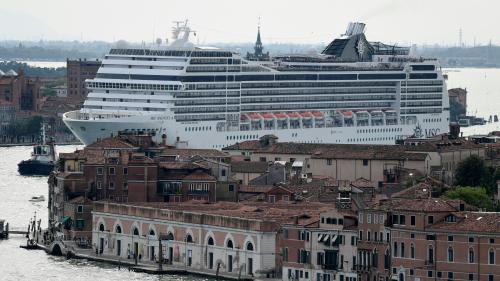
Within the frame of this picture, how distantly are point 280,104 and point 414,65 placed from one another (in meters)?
10.8

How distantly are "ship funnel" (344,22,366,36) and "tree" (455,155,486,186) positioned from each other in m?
36.6

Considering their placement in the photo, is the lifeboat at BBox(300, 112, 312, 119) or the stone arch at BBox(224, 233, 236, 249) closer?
the stone arch at BBox(224, 233, 236, 249)

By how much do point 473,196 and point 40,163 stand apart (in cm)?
3771

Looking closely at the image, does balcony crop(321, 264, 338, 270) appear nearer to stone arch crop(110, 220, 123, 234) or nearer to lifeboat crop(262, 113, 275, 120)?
stone arch crop(110, 220, 123, 234)

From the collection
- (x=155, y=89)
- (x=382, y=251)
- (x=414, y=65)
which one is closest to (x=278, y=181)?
(x=382, y=251)

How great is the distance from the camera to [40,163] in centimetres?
9450

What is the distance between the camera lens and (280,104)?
324 ft

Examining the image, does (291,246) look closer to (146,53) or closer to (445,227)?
(445,227)

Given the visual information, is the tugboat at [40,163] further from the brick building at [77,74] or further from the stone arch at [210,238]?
the brick building at [77,74]

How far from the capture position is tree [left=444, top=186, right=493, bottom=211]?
58.9 meters

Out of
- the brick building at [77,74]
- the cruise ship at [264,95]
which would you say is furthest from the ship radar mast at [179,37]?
the brick building at [77,74]

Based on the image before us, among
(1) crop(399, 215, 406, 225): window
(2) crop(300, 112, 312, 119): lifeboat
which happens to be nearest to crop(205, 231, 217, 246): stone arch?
(1) crop(399, 215, 406, 225): window

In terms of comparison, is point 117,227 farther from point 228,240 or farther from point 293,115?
point 293,115

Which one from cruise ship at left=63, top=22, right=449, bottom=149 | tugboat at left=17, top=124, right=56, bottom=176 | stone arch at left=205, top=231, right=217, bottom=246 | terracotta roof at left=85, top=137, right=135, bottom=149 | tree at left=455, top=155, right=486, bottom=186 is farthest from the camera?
tugboat at left=17, top=124, right=56, bottom=176
